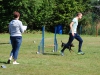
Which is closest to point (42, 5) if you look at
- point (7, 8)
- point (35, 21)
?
point (35, 21)

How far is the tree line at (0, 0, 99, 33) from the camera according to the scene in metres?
34.0

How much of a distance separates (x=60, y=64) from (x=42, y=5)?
26268mm

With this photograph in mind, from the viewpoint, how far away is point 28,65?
991cm

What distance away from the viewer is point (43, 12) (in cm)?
3594

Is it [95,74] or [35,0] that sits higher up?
[35,0]

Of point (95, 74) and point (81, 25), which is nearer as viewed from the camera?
point (95, 74)

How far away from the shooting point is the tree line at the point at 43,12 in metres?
34.0

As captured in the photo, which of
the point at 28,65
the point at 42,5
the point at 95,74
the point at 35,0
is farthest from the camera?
the point at 42,5

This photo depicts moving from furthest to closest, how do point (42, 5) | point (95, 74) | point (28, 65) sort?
1. point (42, 5)
2. point (28, 65)
3. point (95, 74)

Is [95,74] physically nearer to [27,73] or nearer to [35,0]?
[27,73]

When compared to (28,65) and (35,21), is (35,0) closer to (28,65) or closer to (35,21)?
(35,21)

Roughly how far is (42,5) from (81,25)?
5.52 m

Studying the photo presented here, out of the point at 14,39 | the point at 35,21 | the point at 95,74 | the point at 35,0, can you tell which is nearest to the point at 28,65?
the point at 14,39

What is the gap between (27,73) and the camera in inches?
333
